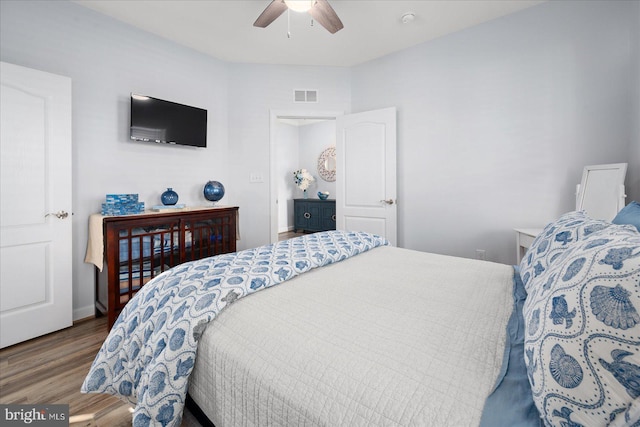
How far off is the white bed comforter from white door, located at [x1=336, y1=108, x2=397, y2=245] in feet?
7.08

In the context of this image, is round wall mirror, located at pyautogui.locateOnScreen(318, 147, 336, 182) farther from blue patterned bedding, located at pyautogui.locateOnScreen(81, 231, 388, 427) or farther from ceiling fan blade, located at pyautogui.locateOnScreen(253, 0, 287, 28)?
blue patterned bedding, located at pyautogui.locateOnScreen(81, 231, 388, 427)

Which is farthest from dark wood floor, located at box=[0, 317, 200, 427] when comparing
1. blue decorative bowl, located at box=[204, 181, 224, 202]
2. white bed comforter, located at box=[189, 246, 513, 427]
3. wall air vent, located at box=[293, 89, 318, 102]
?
wall air vent, located at box=[293, 89, 318, 102]

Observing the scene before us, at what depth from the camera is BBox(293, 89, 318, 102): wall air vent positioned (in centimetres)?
363

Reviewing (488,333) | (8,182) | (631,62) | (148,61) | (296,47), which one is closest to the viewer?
(488,333)

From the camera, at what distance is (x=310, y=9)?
2006 mm

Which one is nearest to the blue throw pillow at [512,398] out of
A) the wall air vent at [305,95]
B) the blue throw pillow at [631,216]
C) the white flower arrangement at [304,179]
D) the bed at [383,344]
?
the bed at [383,344]

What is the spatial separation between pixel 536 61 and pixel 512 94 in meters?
0.31

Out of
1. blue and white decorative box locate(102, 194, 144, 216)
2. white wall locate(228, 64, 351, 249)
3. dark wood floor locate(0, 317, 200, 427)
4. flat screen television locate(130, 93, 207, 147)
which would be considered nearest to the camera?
dark wood floor locate(0, 317, 200, 427)

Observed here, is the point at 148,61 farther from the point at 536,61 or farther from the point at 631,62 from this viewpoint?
the point at 631,62

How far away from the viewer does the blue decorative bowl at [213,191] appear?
127 inches

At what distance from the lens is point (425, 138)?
321 cm

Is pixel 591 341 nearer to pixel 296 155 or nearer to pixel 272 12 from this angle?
pixel 272 12

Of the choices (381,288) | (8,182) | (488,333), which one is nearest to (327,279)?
(381,288)

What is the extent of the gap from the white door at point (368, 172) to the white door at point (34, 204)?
8.86 feet
